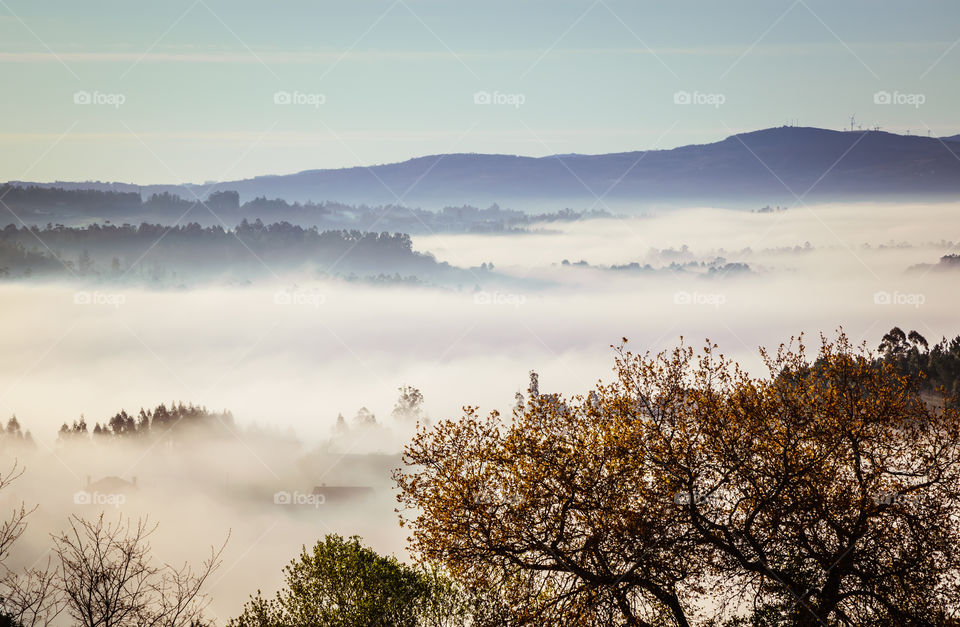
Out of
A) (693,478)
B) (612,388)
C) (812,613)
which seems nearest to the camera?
(812,613)

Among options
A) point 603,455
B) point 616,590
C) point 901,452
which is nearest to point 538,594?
point 616,590

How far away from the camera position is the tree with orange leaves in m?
25.5

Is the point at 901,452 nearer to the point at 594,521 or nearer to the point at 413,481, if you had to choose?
the point at 594,521

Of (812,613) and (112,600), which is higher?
(112,600)

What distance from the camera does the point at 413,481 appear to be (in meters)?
27.5

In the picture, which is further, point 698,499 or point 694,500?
point 698,499

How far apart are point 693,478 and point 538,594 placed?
5618mm

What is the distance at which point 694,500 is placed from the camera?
2614 centimetres

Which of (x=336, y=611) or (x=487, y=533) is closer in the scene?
(x=487, y=533)

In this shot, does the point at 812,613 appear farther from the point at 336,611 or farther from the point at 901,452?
the point at 336,611

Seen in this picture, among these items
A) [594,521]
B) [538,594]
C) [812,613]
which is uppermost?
[594,521]

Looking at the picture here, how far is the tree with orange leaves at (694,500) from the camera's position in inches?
1002

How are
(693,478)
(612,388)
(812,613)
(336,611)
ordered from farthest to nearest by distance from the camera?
(336,611), (612,388), (693,478), (812,613)

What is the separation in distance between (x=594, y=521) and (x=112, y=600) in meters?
16.1
